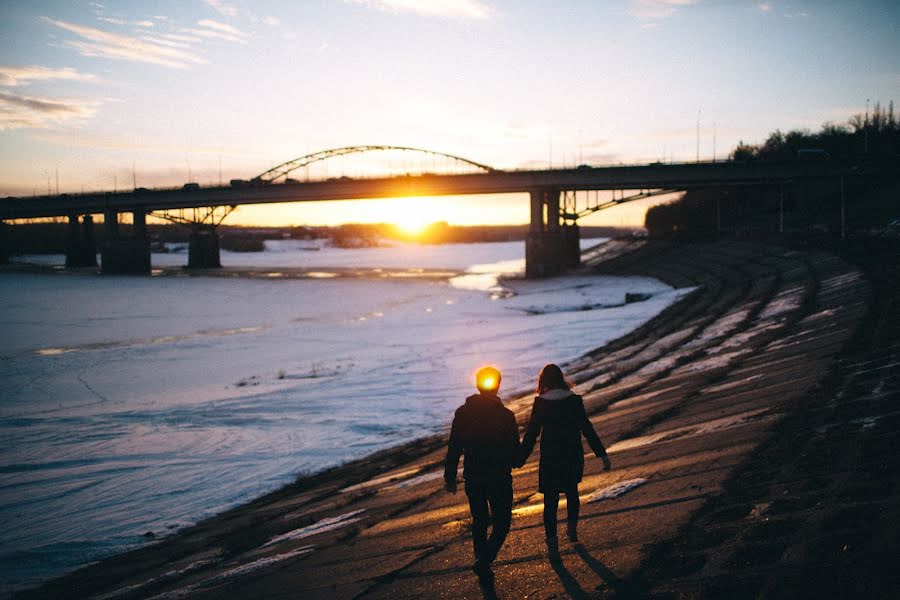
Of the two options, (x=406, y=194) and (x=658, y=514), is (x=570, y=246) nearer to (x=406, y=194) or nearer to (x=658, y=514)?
(x=406, y=194)

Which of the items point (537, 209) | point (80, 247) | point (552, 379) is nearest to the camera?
point (552, 379)

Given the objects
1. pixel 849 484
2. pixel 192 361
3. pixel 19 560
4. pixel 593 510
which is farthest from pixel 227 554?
pixel 192 361

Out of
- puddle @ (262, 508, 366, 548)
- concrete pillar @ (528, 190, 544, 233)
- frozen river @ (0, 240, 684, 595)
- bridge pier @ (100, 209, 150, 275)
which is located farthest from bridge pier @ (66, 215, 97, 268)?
puddle @ (262, 508, 366, 548)

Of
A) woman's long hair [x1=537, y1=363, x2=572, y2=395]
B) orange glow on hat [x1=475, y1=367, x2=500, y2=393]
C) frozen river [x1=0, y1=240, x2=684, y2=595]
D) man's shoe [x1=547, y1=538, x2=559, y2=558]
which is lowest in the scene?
frozen river [x1=0, y1=240, x2=684, y2=595]

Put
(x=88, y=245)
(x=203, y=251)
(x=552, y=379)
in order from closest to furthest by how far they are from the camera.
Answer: (x=552, y=379) → (x=203, y=251) → (x=88, y=245)

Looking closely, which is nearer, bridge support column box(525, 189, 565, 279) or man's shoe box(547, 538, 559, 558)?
man's shoe box(547, 538, 559, 558)

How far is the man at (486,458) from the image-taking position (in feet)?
20.7

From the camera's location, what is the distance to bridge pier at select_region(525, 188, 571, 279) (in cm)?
6606

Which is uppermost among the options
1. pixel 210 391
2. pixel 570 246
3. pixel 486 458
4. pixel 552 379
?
pixel 570 246

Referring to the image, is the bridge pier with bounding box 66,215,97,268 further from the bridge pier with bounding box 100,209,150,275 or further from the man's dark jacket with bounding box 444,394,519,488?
the man's dark jacket with bounding box 444,394,519,488

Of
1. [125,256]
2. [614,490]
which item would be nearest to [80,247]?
[125,256]

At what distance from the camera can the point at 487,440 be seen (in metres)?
6.29

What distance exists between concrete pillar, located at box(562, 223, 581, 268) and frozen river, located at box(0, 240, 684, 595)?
24603mm

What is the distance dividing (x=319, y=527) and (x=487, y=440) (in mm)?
4371
